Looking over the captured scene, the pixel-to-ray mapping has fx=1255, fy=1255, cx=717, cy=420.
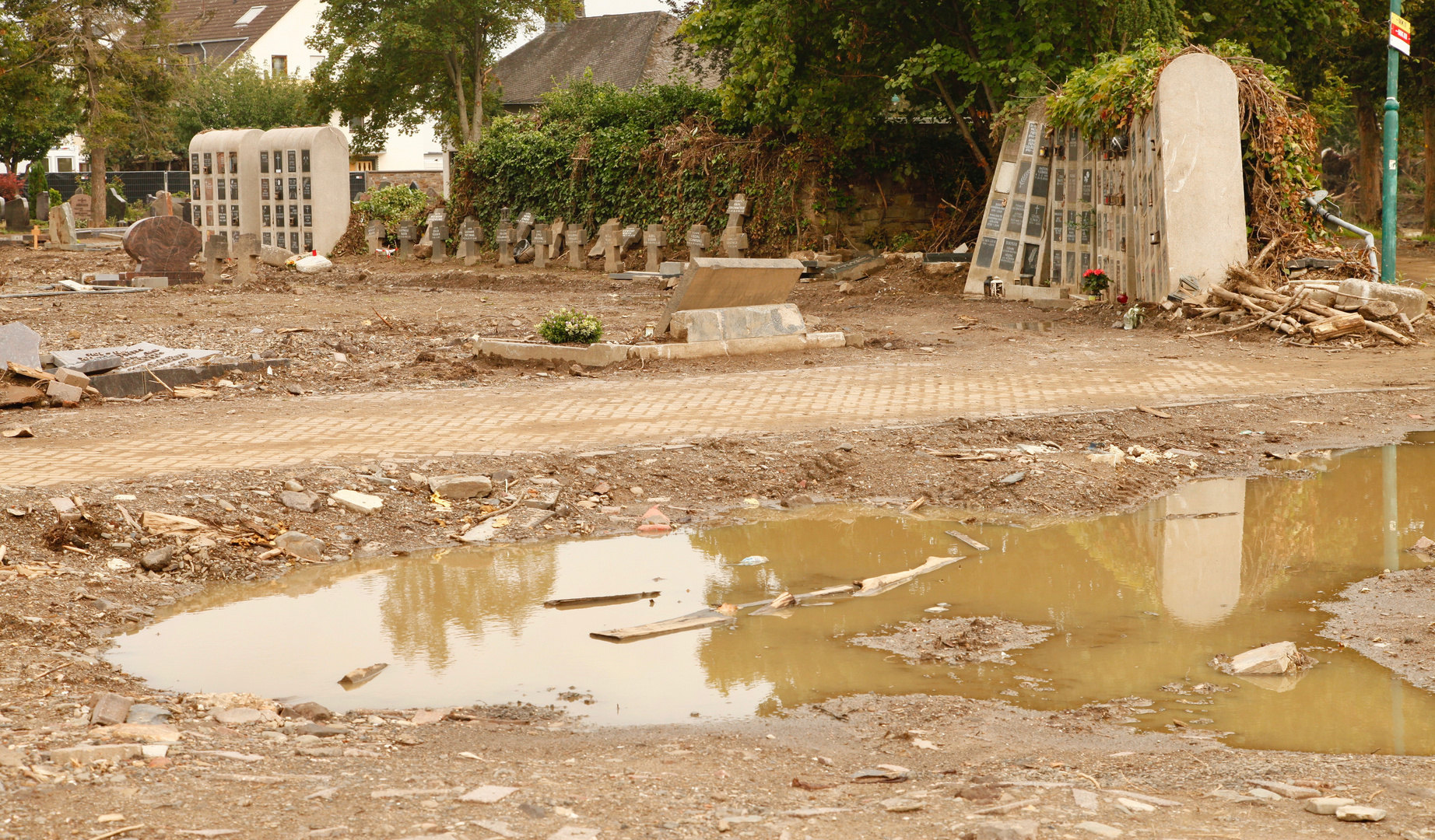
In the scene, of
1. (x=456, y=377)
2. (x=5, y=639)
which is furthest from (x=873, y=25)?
(x=5, y=639)

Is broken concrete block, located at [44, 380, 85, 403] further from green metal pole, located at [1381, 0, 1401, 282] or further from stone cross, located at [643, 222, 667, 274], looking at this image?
stone cross, located at [643, 222, 667, 274]

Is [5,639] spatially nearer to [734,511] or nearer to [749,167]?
[734,511]

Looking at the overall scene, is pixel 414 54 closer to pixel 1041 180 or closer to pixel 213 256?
pixel 213 256

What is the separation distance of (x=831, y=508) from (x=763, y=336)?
539 cm

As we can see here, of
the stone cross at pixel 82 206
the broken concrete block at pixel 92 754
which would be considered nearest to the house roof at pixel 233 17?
the stone cross at pixel 82 206

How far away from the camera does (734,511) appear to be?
7188mm

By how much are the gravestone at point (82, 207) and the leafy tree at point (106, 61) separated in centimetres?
58

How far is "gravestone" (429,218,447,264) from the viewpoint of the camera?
90.8 ft

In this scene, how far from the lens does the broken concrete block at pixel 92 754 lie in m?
3.56

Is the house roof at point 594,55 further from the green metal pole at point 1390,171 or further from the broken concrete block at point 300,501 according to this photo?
the broken concrete block at point 300,501

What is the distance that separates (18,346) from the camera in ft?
33.6

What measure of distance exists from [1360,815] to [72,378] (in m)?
9.61

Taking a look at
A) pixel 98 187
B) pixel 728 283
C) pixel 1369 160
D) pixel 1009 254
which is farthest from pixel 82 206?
pixel 1369 160

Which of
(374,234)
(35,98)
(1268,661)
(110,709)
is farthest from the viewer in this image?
(35,98)
